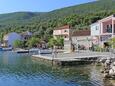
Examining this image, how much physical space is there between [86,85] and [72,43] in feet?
185

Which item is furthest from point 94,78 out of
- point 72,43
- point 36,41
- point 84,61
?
point 36,41

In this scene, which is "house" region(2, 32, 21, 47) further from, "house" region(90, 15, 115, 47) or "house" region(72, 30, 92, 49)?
"house" region(90, 15, 115, 47)

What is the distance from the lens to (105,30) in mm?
69750

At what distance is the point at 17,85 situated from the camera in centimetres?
3447

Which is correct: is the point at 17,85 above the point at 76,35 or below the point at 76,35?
below

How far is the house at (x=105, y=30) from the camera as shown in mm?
67569

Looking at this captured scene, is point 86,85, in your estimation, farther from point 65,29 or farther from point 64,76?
point 65,29

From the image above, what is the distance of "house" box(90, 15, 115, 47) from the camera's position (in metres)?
67.6

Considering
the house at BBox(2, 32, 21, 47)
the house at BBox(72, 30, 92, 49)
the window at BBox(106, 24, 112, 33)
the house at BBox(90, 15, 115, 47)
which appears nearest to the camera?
the house at BBox(90, 15, 115, 47)

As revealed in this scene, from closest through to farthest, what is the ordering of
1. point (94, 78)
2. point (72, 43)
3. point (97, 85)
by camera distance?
1. point (97, 85)
2. point (94, 78)
3. point (72, 43)

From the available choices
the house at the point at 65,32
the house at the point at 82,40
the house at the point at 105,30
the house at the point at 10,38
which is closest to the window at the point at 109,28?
the house at the point at 105,30

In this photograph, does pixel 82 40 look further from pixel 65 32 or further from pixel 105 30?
Answer: pixel 65 32

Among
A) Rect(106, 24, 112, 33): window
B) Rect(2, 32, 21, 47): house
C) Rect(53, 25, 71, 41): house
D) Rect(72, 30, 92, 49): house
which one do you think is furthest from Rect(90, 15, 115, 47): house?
Rect(2, 32, 21, 47): house

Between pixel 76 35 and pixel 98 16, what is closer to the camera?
pixel 76 35
